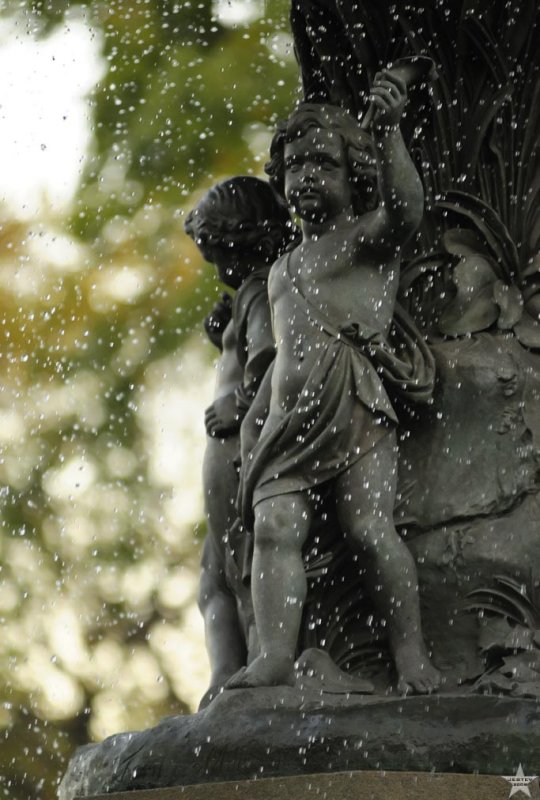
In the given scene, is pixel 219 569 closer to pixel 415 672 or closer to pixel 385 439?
pixel 385 439

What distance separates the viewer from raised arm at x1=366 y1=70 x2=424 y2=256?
538cm

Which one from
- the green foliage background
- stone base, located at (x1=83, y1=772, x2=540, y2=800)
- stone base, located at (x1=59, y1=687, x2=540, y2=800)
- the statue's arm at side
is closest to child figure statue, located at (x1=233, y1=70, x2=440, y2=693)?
stone base, located at (x1=59, y1=687, x2=540, y2=800)

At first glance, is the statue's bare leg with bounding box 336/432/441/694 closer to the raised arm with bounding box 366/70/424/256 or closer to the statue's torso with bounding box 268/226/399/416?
the statue's torso with bounding box 268/226/399/416

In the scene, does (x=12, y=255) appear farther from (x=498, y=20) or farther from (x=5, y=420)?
(x=498, y=20)

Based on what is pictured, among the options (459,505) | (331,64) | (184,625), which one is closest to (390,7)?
(331,64)

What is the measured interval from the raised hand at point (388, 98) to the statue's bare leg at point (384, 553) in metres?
1.01

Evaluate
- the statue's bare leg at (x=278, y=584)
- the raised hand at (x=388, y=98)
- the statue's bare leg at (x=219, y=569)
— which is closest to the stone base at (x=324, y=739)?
the statue's bare leg at (x=278, y=584)

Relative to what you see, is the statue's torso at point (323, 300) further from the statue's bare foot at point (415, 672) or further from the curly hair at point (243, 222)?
the statue's bare foot at point (415, 672)

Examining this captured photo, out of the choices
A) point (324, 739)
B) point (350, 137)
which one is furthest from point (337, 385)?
point (324, 739)

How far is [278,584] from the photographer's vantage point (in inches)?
211

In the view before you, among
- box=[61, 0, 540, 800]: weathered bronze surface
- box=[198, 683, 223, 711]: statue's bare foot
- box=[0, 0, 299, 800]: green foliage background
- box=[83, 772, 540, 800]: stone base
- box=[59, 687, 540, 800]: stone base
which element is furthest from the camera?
box=[0, 0, 299, 800]: green foliage background

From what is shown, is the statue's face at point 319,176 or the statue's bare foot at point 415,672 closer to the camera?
the statue's bare foot at point 415,672

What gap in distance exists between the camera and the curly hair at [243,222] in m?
6.44

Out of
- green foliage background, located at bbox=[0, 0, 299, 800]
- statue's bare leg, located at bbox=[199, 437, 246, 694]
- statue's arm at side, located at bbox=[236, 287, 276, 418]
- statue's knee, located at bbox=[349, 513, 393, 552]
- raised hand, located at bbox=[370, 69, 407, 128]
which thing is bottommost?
green foliage background, located at bbox=[0, 0, 299, 800]
